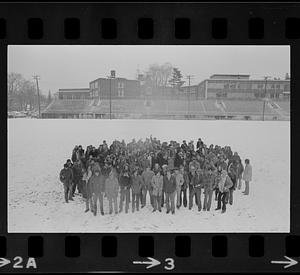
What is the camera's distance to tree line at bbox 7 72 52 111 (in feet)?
16.8

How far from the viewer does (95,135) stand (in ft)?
17.3

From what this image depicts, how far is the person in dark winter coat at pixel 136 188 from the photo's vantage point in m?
5.25

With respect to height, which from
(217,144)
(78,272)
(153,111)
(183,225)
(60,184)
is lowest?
(78,272)

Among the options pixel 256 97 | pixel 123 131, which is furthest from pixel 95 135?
pixel 256 97

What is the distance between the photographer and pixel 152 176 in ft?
17.4

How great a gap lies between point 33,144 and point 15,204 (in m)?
0.69

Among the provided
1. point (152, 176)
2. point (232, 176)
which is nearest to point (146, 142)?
point (152, 176)

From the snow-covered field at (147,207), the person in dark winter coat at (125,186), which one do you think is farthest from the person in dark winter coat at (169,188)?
the person in dark winter coat at (125,186)

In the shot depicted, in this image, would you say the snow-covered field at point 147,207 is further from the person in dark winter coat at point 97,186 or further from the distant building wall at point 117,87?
the distant building wall at point 117,87

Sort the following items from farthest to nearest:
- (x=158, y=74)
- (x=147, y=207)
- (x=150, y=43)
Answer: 1. (x=147, y=207)
2. (x=158, y=74)
3. (x=150, y=43)

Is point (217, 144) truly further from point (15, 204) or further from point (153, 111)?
point (15, 204)

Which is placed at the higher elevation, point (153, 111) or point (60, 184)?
point (153, 111)

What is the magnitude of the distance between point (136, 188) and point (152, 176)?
23cm

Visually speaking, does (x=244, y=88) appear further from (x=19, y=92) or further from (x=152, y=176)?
(x=19, y=92)
